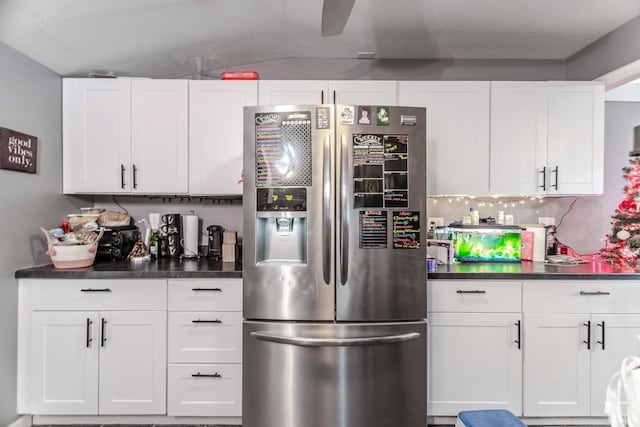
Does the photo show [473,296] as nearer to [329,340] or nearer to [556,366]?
[556,366]

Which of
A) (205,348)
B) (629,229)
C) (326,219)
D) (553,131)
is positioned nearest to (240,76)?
(326,219)

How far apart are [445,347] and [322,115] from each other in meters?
1.60

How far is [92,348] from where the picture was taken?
2.11m

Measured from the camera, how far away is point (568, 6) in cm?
212

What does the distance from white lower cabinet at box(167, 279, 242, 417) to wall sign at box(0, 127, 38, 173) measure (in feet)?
3.92

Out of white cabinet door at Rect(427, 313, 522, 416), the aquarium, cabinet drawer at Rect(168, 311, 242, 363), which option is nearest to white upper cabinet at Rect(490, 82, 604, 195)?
the aquarium

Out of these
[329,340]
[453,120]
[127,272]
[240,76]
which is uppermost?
[240,76]

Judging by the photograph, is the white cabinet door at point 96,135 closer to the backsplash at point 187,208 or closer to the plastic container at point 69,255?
the backsplash at point 187,208

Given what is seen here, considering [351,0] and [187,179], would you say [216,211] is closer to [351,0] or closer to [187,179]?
[187,179]

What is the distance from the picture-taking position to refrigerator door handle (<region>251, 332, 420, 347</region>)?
184 cm

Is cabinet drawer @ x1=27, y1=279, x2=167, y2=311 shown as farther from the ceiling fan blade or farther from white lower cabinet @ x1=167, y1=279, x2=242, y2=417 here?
the ceiling fan blade

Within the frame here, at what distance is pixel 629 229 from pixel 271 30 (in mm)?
2885

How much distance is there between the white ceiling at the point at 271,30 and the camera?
2.03m

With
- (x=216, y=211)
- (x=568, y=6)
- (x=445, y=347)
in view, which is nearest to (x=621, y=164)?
(x=568, y=6)
